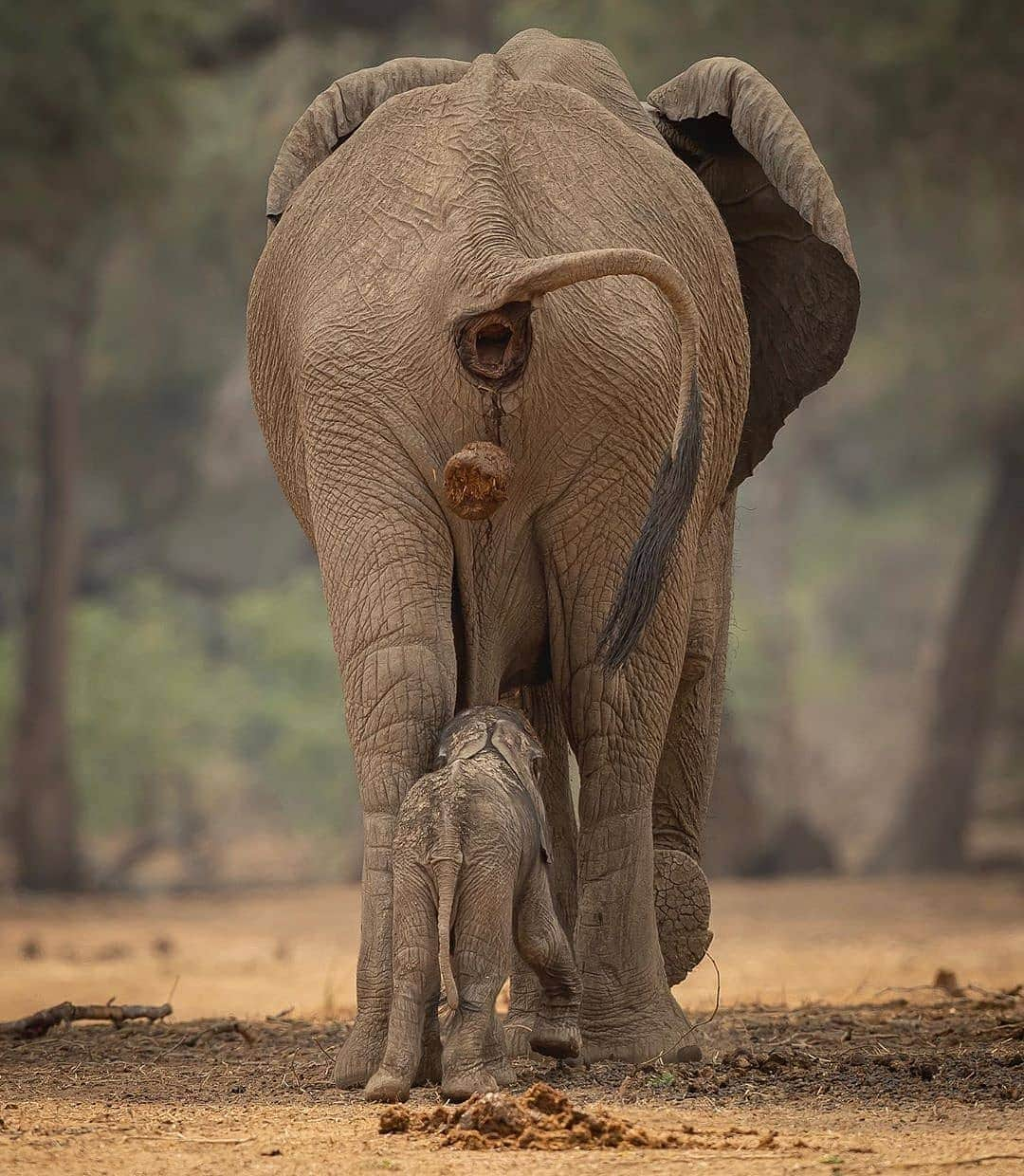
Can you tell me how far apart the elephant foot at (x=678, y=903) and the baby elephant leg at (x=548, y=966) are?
2.69 feet

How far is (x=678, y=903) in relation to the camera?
5441mm

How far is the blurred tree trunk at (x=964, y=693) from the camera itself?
1950cm

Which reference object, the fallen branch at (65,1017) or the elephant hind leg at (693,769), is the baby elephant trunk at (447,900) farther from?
the fallen branch at (65,1017)

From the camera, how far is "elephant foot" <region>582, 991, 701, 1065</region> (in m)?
4.86

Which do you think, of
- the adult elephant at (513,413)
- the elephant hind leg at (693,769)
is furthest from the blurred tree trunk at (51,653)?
the adult elephant at (513,413)

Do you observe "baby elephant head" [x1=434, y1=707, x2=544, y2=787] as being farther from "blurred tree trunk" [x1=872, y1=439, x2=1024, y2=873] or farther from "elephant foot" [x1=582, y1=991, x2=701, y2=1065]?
"blurred tree trunk" [x1=872, y1=439, x2=1024, y2=873]

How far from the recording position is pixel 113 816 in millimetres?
23562

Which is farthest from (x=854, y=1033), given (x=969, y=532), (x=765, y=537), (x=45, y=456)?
(x=969, y=532)

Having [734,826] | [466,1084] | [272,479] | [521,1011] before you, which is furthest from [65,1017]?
[272,479]

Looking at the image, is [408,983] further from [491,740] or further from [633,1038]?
[633,1038]

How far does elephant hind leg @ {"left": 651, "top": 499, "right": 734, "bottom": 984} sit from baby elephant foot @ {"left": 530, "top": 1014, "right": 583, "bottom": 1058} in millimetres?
924

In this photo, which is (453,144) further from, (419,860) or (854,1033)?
(854,1033)

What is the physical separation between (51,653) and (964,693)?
888 centimetres

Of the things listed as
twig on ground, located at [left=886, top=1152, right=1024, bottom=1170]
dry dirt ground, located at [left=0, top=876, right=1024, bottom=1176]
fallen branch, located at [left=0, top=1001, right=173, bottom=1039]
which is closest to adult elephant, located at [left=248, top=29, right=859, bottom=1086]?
dry dirt ground, located at [left=0, top=876, right=1024, bottom=1176]
